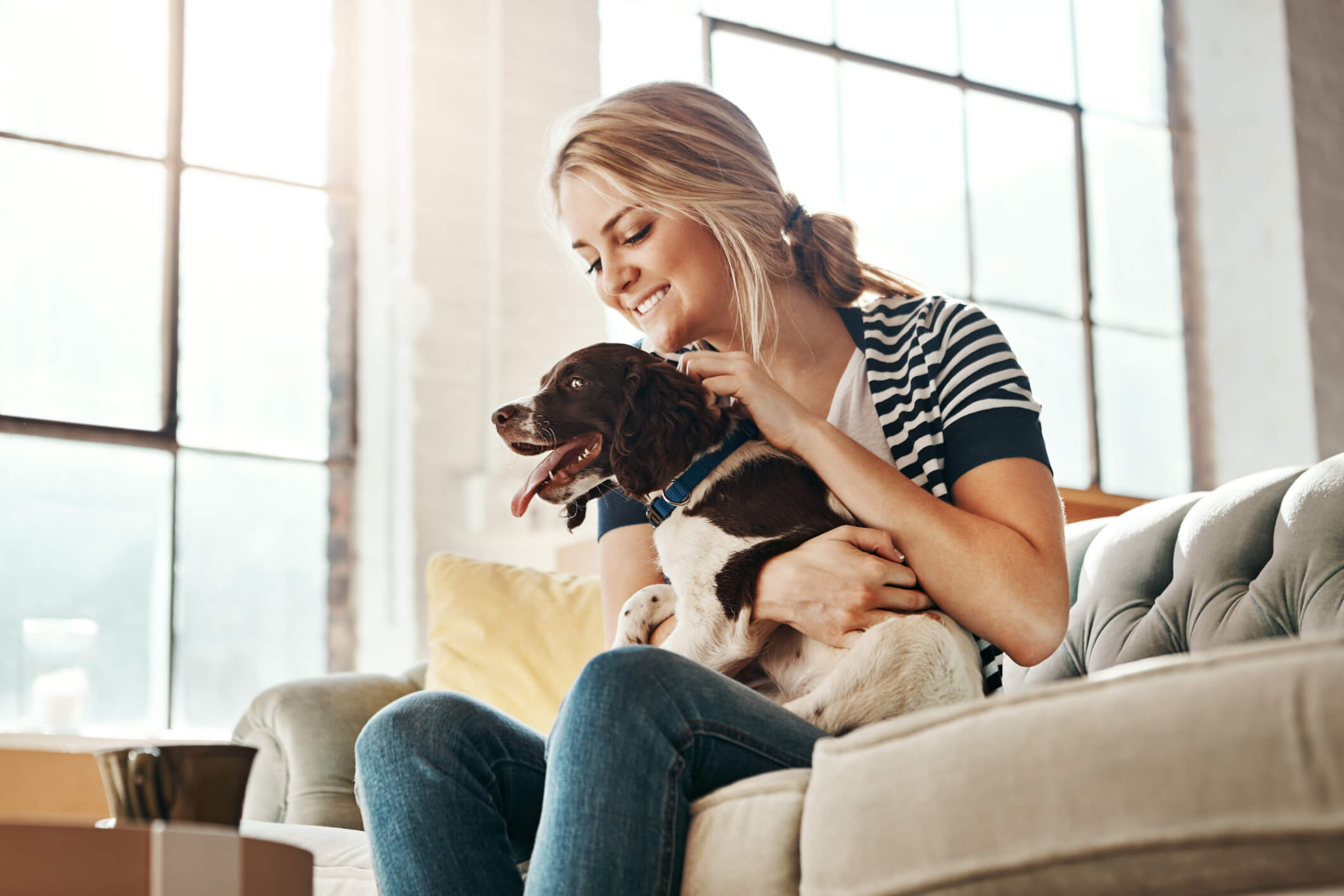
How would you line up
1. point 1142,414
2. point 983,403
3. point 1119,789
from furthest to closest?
point 1142,414, point 983,403, point 1119,789

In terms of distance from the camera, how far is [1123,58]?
5883 millimetres

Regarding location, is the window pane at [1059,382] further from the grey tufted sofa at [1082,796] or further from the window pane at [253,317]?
the grey tufted sofa at [1082,796]

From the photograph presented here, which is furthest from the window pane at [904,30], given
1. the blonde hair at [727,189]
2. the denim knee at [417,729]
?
the denim knee at [417,729]

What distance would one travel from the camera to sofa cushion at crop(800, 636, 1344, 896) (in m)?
0.77

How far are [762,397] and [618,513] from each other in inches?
19.2

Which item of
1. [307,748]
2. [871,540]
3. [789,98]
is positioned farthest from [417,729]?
[789,98]

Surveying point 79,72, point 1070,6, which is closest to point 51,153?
point 79,72

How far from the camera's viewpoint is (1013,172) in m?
5.50

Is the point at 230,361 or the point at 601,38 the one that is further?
the point at 601,38

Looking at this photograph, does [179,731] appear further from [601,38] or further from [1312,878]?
[1312,878]

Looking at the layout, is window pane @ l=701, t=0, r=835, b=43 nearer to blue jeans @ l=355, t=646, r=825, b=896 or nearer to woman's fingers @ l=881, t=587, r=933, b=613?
woman's fingers @ l=881, t=587, r=933, b=613

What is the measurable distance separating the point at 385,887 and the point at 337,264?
3216 mm

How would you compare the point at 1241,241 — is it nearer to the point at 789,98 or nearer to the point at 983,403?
the point at 789,98

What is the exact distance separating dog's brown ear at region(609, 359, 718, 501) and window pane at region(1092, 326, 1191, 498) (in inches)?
169
